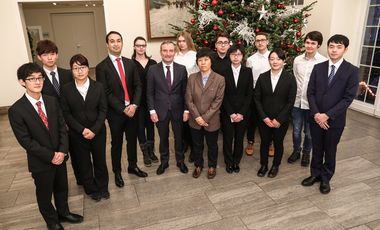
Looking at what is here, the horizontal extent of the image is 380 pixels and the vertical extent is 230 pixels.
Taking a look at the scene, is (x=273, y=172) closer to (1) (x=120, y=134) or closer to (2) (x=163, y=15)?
(1) (x=120, y=134)

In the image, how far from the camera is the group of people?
7.34 ft

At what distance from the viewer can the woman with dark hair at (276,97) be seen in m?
2.85

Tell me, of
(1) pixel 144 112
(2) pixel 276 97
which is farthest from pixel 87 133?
(2) pixel 276 97

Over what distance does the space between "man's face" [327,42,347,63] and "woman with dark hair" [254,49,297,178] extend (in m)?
0.42

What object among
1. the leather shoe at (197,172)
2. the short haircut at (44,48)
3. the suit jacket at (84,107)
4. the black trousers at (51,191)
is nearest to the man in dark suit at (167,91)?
the leather shoe at (197,172)

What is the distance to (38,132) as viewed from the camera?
2082 millimetres

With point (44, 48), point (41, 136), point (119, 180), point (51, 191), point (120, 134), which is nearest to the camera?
point (41, 136)

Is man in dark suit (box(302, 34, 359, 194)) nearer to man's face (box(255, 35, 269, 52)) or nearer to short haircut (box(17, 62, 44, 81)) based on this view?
man's face (box(255, 35, 269, 52))

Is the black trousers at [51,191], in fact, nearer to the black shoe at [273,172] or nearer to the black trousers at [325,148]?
the black shoe at [273,172]

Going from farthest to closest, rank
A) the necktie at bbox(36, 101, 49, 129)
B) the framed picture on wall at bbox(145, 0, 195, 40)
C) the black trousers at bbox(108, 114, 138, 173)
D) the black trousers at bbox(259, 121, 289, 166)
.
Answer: the framed picture on wall at bbox(145, 0, 195, 40) → the black trousers at bbox(259, 121, 289, 166) → the black trousers at bbox(108, 114, 138, 173) → the necktie at bbox(36, 101, 49, 129)

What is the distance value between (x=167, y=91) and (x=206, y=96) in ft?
1.41

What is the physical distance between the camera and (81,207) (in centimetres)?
272

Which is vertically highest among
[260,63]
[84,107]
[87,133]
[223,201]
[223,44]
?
[223,44]

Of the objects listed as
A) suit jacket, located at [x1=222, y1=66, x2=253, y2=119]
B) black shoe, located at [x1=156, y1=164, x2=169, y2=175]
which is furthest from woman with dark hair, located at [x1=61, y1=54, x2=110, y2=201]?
suit jacket, located at [x1=222, y1=66, x2=253, y2=119]
